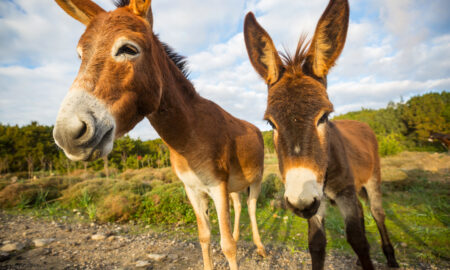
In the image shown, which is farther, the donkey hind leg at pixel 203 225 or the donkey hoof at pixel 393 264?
the donkey hoof at pixel 393 264

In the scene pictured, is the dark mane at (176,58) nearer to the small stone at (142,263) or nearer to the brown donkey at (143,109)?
the brown donkey at (143,109)

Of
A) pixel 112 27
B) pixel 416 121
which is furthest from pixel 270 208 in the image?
pixel 416 121

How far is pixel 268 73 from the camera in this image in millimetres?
2018

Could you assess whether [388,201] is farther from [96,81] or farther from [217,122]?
[96,81]

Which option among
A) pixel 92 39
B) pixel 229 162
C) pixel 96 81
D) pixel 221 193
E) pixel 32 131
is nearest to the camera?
pixel 96 81

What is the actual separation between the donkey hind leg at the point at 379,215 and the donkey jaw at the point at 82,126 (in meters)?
4.28

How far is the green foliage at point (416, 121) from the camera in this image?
2241cm

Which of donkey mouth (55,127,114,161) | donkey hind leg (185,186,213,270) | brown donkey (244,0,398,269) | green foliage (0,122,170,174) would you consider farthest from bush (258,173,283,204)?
green foliage (0,122,170,174)

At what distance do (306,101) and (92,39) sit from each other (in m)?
1.78

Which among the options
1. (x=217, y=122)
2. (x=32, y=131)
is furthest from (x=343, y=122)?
(x=32, y=131)

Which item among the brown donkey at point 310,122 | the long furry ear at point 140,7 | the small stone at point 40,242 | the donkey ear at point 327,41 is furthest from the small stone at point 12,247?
the donkey ear at point 327,41

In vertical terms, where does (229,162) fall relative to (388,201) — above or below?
above

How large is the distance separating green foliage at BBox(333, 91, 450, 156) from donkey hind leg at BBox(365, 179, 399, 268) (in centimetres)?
2172

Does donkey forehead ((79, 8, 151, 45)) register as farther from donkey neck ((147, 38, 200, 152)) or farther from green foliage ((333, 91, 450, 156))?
green foliage ((333, 91, 450, 156))
